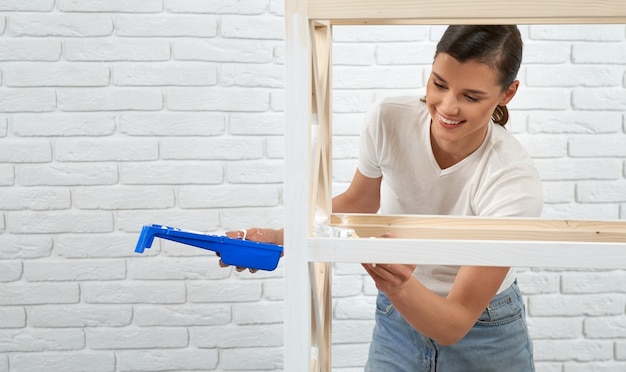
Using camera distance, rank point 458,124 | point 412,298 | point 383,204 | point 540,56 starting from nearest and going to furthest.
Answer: point 412,298 < point 458,124 < point 383,204 < point 540,56

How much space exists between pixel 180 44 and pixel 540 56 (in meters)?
1.07

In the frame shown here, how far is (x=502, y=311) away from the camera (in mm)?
1534

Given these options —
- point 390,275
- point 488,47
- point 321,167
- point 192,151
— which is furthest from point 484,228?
point 192,151

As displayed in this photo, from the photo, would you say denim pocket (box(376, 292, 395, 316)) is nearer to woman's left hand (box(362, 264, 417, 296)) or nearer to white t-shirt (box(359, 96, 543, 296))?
white t-shirt (box(359, 96, 543, 296))

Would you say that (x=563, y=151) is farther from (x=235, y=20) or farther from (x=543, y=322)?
(x=235, y=20)

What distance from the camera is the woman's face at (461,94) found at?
1361 millimetres

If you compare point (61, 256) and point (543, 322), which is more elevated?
point (61, 256)

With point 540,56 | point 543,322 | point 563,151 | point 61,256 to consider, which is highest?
point 540,56

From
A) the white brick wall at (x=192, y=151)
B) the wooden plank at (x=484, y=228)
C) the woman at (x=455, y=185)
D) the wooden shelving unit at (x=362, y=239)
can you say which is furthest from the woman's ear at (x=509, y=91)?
the white brick wall at (x=192, y=151)

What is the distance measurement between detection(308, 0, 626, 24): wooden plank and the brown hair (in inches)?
22.0

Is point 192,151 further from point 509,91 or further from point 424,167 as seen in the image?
point 509,91

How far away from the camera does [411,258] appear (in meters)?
0.83

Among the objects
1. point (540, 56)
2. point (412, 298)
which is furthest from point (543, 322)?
point (412, 298)

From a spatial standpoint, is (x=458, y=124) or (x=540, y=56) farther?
(x=540, y=56)
